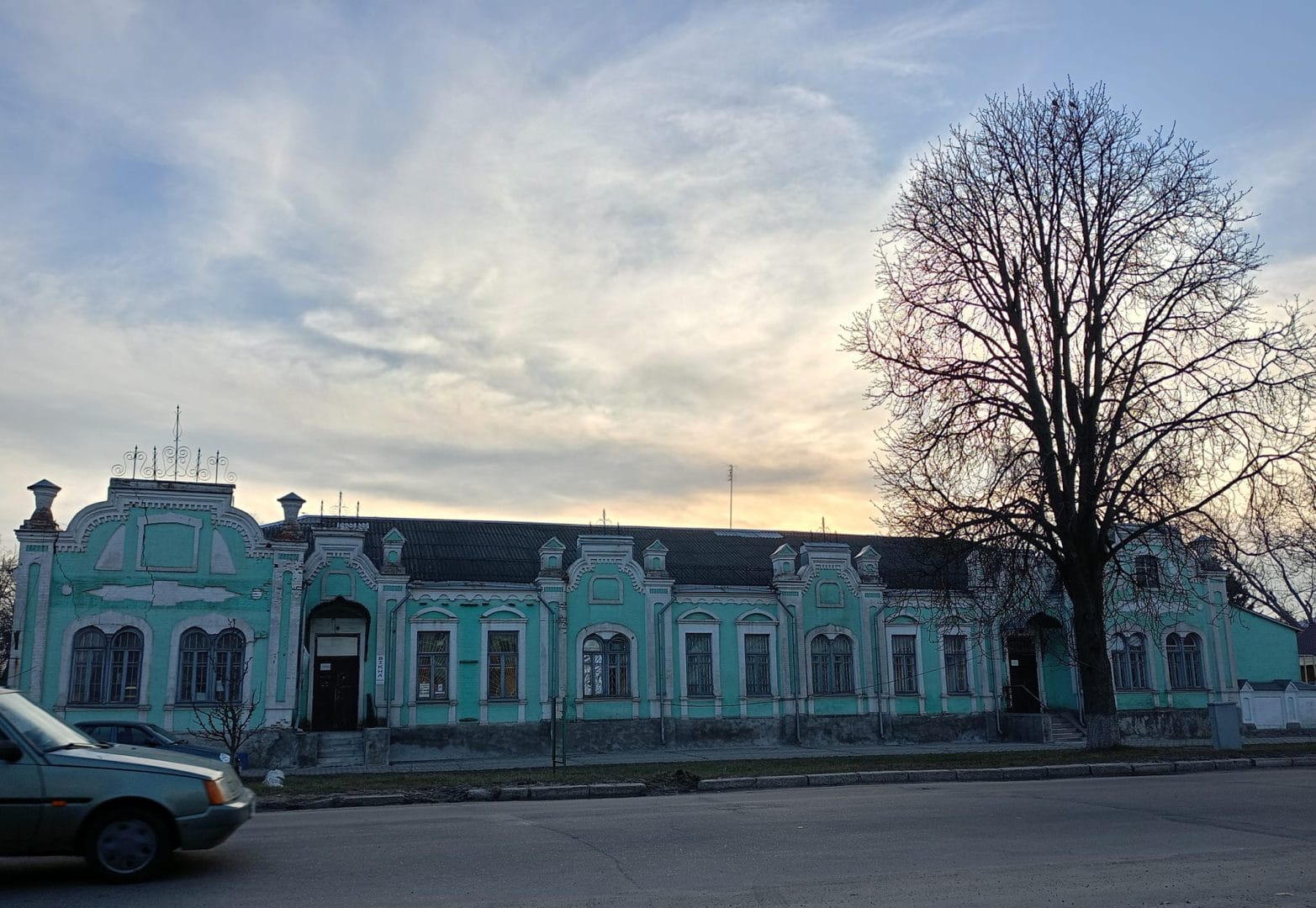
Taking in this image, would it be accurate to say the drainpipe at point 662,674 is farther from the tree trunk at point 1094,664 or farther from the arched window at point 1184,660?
the arched window at point 1184,660

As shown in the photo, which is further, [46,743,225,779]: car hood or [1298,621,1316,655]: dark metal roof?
[1298,621,1316,655]: dark metal roof

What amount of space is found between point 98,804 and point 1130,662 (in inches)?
1364

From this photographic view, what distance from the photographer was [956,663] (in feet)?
115

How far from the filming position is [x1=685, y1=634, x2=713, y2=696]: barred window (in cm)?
3253

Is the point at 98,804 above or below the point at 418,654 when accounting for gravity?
below

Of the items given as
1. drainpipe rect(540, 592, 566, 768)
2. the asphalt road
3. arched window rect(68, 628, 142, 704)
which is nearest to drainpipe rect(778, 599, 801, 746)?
drainpipe rect(540, 592, 566, 768)

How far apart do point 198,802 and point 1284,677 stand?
4296 cm

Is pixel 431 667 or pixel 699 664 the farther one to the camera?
pixel 699 664

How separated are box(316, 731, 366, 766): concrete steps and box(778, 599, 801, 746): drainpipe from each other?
12798 mm

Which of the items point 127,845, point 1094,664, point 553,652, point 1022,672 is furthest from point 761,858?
point 1022,672

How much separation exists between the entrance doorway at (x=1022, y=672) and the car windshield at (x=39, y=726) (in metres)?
31.2

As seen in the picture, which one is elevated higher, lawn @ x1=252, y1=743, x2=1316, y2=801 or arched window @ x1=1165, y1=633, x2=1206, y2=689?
arched window @ x1=1165, y1=633, x2=1206, y2=689

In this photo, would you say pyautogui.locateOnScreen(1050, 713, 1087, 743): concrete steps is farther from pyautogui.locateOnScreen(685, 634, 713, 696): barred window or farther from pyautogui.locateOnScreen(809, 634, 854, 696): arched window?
pyautogui.locateOnScreen(685, 634, 713, 696): barred window

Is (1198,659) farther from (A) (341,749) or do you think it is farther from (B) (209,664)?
(B) (209,664)
